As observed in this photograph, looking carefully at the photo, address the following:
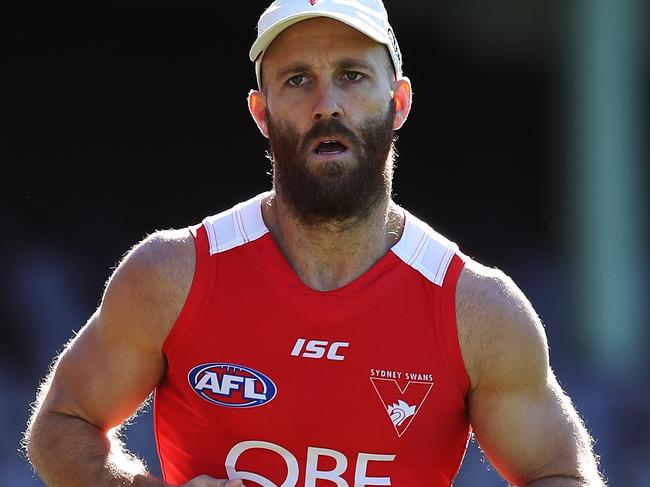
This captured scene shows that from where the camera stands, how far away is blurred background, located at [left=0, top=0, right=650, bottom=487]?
10039mm

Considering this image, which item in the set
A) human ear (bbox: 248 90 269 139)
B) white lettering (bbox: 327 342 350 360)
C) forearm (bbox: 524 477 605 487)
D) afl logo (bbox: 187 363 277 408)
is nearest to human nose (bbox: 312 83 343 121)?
human ear (bbox: 248 90 269 139)

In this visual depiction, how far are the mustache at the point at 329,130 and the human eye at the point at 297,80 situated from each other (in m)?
0.18

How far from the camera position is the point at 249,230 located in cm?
379

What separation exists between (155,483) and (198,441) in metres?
0.21

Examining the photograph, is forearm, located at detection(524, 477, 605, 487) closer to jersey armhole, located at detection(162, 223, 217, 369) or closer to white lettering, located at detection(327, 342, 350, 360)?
white lettering, located at detection(327, 342, 350, 360)

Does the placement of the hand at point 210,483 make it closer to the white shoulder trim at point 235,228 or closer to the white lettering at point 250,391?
the white lettering at point 250,391

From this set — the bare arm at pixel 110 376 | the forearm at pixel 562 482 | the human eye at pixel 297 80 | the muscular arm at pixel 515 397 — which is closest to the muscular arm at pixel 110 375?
the bare arm at pixel 110 376

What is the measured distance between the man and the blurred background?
523 centimetres

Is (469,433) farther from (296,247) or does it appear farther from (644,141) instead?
(644,141)

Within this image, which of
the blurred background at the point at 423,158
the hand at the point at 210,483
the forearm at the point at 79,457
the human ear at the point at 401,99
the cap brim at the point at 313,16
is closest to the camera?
the hand at the point at 210,483

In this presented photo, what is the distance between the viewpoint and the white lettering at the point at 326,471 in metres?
3.54

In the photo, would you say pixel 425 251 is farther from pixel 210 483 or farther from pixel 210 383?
pixel 210 483

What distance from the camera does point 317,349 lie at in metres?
3.58

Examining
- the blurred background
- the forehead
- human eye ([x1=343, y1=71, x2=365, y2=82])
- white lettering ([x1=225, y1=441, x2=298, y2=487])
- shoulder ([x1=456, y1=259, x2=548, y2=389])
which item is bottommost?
white lettering ([x1=225, y1=441, x2=298, y2=487])
